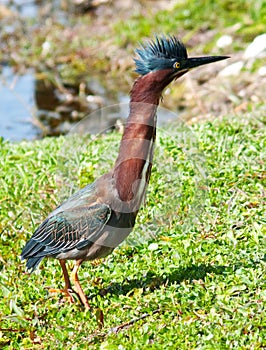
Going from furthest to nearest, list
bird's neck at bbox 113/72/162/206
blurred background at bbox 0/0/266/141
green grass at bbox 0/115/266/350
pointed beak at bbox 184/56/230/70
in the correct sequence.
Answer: blurred background at bbox 0/0/266/141, pointed beak at bbox 184/56/230/70, bird's neck at bbox 113/72/162/206, green grass at bbox 0/115/266/350

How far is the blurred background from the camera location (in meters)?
9.66

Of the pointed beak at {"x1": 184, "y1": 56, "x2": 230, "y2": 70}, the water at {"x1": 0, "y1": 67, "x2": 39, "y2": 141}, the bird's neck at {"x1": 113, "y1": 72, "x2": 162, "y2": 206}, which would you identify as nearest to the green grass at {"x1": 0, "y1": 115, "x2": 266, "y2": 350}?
the bird's neck at {"x1": 113, "y1": 72, "x2": 162, "y2": 206}

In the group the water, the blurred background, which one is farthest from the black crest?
the water

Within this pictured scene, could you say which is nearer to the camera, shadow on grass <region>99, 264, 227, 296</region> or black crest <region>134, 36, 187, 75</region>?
black crest <region>134, 36, 187, 75</region>

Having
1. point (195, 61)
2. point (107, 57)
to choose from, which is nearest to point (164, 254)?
point (195, 61)

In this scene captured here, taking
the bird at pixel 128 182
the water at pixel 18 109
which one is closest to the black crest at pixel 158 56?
the bird at pixel 128 182

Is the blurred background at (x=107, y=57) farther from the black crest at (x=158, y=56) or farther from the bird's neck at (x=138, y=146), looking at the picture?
the bird's neck at (x=138, y=146)

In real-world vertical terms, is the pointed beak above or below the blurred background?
below

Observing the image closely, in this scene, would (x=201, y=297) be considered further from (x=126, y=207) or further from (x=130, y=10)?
(x=130, y=10)

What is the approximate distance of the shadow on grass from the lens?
4.59 meters

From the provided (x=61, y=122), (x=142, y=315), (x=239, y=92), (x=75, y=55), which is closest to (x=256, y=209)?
(x=142, y=315)

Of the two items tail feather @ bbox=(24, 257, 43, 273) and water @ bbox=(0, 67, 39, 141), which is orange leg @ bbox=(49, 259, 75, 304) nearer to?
tail feather @ bbox=(24, 257, 43, 273)

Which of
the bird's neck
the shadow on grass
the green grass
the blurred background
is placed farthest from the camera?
the blurred background

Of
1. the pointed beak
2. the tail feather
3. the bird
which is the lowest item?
the tail feather
